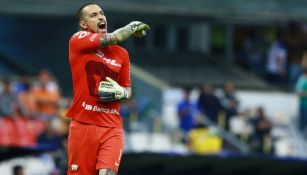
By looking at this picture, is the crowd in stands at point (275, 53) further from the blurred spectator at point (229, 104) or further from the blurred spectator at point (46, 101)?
the blurred spectator at point (46, 101)

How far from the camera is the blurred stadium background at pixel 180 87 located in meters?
18.3

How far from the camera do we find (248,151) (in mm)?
21109

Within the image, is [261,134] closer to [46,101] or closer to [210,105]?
[210,105]

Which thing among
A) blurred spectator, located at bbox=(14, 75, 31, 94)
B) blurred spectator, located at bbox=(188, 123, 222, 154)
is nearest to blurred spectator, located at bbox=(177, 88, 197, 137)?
blurred spectator, located at bbox=(188, 123, 222, 154)

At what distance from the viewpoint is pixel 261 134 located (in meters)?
20.9

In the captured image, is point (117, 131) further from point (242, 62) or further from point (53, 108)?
point (242, 62)

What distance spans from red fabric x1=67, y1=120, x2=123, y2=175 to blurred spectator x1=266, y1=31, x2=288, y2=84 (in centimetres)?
2117

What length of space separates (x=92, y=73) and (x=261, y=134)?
39.7ft

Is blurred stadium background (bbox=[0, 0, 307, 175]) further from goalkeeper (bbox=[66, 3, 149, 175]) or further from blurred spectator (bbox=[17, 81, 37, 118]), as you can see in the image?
goalkeeper (bbox=[66, 3, 149, 175])

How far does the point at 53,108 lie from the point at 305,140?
4983mm

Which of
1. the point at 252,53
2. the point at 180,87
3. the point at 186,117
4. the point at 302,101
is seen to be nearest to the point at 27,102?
the point at 186,117

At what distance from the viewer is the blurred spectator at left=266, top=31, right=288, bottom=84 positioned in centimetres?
3017

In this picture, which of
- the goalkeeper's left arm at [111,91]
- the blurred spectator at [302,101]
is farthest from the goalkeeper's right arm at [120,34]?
the blurred spectator at [302,101]

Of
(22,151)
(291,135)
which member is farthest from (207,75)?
(22,151)
